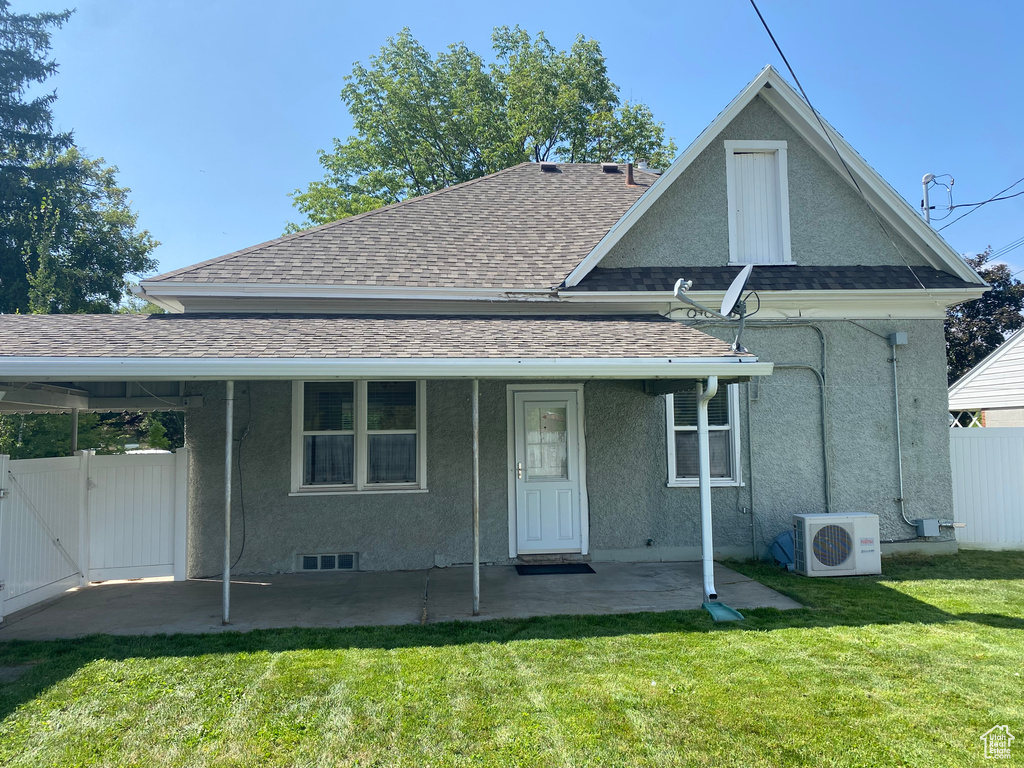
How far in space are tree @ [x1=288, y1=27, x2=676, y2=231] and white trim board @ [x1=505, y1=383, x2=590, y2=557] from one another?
1623cm

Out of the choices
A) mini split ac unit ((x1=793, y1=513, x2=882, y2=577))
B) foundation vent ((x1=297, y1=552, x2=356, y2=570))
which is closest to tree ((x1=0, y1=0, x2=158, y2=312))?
foundation vent ((x1=297, y1=552, x2=356, y2=570))

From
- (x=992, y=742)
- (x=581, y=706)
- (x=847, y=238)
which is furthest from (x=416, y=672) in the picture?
(x=847, y=238)

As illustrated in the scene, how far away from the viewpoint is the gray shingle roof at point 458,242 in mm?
8719

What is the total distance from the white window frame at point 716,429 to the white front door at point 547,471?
1.26 m

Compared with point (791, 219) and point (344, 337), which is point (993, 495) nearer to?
point (791, 219)

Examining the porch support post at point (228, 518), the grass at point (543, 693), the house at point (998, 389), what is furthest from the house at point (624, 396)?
the house at point (998, 389)

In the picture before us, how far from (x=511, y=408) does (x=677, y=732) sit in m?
5.25

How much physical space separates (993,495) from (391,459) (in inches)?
348

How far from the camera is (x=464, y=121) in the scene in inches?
924

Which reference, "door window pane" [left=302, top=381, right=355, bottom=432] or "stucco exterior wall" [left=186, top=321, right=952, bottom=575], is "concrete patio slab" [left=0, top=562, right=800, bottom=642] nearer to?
"stucco exterior wall" [left=186, top=321, right=952, bottom=575]

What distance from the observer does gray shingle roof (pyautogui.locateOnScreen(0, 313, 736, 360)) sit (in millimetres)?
6051

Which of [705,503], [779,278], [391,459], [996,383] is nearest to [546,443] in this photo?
[391,459]

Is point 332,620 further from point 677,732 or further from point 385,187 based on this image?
point 385,187

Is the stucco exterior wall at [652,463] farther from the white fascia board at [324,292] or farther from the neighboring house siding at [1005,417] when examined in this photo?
the neighboring house siding at [1005,417]
